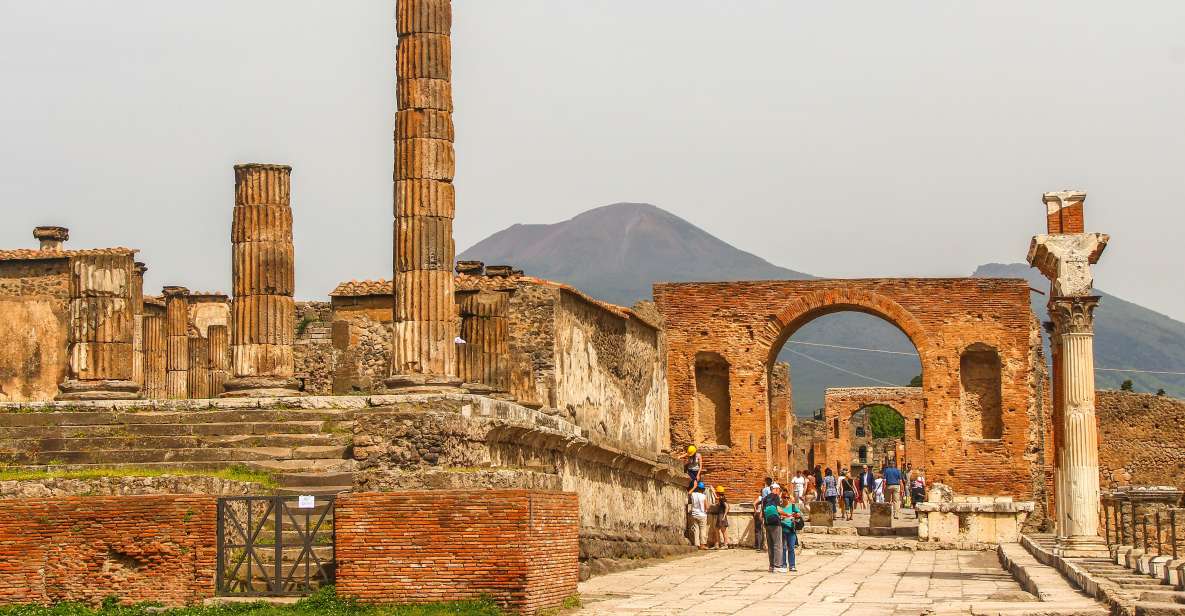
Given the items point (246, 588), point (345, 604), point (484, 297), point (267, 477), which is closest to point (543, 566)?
point (345, 604)

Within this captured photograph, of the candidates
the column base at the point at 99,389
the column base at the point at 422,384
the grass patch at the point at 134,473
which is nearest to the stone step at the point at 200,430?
the grass patch at the point at 134,473

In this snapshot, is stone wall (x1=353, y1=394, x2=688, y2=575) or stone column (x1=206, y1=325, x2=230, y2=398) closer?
stone wall (x1=353, y1=394, x2=688, y2=575)

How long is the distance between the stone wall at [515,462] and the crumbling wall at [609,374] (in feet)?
3.15

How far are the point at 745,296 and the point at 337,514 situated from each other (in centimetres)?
2108

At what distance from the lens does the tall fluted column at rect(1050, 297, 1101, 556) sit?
18266mm

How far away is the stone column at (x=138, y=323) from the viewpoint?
2748 centimetres

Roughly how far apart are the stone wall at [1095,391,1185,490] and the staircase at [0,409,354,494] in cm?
2730

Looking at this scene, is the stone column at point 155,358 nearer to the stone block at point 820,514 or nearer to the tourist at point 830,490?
the stone block at point 820,514

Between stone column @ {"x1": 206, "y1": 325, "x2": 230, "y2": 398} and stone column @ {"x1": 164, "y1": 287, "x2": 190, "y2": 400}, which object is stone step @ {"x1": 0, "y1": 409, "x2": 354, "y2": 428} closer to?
stone column @ {"x1": 164, "y1": 287, "x2": 190, "y2": 400}

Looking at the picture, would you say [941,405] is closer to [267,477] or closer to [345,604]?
[267,477]

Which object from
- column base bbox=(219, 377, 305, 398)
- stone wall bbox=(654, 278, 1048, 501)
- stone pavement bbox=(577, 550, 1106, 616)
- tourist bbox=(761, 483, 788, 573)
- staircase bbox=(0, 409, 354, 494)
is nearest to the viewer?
stone pavement bbox=(577, 550, 1106, 616)

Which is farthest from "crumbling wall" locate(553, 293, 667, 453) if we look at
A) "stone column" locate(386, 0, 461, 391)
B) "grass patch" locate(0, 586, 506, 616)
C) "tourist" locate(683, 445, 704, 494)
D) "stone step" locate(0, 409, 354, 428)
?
"grass patch" locate(0, 586, 506, 616)

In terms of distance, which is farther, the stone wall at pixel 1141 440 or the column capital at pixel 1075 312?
the stone wall at pixel 1141 440

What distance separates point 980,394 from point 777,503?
14.0 m
